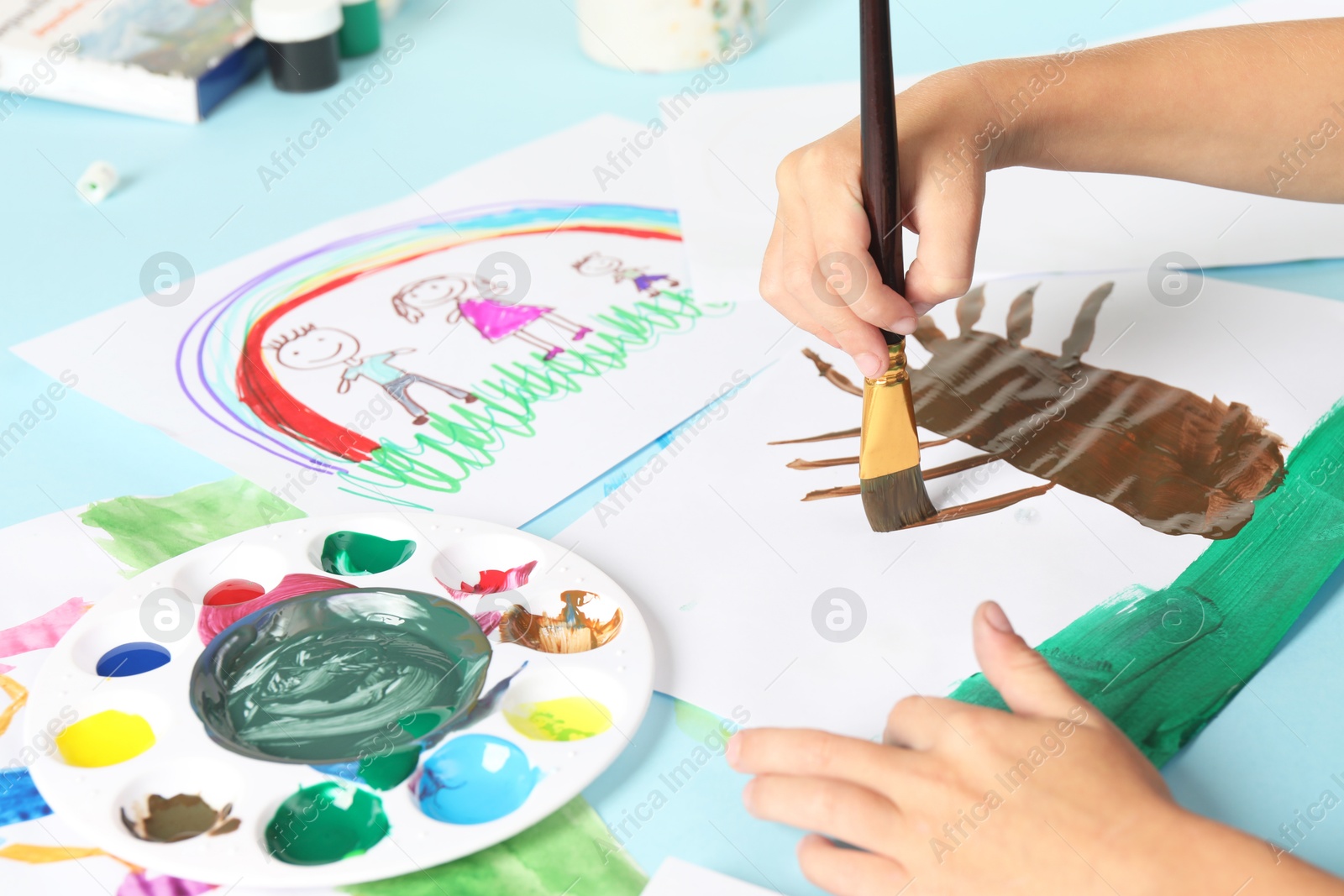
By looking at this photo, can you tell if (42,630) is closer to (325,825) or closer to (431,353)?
(325,825)

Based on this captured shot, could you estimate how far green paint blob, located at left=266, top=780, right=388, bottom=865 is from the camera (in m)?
0.50

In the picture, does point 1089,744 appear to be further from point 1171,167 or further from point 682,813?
point 1171,167

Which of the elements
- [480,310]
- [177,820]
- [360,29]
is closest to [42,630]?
[177,820]

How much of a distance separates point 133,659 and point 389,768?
0.55ft

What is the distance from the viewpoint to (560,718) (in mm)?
568

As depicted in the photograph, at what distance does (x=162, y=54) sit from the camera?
1.19 metres

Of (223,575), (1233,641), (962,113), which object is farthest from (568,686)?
(962,113)

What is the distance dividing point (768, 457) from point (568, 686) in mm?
226

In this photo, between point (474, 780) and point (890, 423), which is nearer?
point (474, 780)

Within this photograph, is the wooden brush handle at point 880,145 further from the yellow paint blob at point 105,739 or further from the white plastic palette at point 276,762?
the yellow paint blob at point 105,739

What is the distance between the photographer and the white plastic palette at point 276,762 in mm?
489

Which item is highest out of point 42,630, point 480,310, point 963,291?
point 963,291

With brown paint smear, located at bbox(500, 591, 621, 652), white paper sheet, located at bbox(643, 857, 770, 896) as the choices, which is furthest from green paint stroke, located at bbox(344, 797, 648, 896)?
brown paint smear, located at bbox(500, 591, 621, 652)

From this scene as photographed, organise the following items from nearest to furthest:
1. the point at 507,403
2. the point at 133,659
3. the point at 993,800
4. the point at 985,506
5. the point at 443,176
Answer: the point at 993,800 < the point at 133,659 < the point at 985,506 < the point at 507,403 < the point at 443,176
